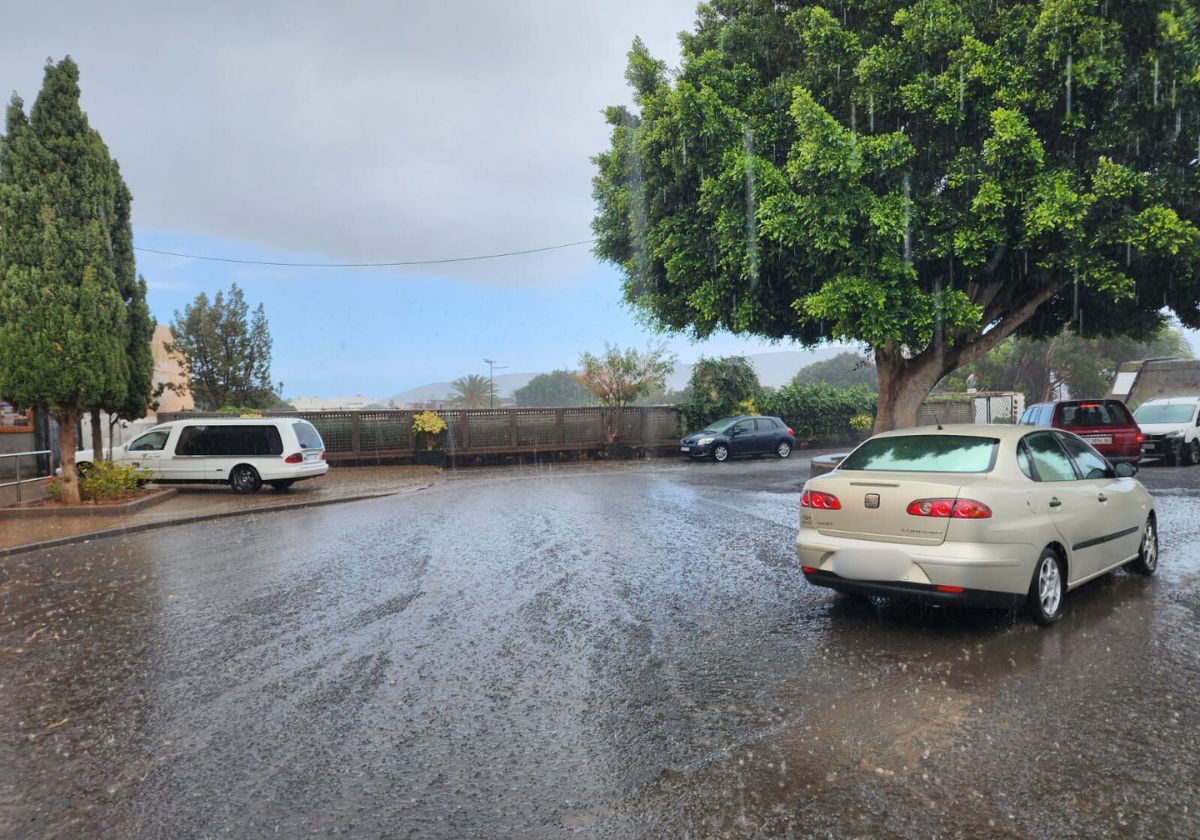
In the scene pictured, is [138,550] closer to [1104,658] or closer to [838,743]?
[838,743]

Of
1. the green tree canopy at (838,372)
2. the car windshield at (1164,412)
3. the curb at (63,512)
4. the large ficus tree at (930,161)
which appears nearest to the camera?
the large ficus tree at (930,161)

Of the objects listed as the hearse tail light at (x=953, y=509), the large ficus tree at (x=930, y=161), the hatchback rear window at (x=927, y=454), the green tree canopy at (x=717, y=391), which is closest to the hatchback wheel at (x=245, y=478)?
the large ficus tree at (x=930, y=161)

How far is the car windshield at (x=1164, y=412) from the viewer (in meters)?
18.4

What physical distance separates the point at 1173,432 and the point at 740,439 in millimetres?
11461

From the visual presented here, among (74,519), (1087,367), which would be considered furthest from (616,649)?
→ (1087,367)

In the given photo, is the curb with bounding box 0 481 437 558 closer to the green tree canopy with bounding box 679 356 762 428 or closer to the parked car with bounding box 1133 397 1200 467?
the green tree canopy with bounding box 679 356 762 428

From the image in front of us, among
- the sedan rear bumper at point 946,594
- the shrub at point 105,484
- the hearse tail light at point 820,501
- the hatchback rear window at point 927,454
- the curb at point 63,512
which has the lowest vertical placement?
the curb at point 63,512

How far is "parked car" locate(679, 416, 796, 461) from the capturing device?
79.3 feet

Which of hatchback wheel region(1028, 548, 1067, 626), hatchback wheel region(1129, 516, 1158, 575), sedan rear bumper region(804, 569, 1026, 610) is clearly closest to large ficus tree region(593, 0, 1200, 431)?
hatchback wheel region(1129, 516, 1158, 575)

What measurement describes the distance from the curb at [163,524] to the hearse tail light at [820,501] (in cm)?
972

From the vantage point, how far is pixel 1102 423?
51.4 ft

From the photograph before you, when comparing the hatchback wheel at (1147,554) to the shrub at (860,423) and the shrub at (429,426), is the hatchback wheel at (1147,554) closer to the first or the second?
the shrub at (429,426)

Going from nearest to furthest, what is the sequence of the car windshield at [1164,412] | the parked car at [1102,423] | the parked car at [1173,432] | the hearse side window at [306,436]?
the parked car at [1102,423]
the hearse side window at [306,436]
the parked car at [1173,432]
the car windshield at [1164,412]

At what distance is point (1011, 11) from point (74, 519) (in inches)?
707
